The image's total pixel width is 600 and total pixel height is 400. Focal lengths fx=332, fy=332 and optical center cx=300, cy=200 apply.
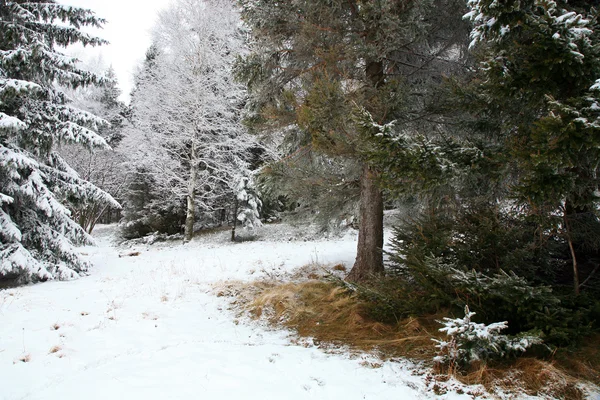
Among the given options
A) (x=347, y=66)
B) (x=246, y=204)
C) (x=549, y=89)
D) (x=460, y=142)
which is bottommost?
(x=246, y=204)

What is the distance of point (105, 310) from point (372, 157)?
5.00 meters

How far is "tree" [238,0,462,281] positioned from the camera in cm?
495

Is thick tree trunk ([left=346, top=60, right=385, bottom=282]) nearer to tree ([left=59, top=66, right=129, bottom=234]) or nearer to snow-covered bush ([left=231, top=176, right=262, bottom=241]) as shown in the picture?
snow-covered bush ([left=231, top=176, right=262, bottom=241])

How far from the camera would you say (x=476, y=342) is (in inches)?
107

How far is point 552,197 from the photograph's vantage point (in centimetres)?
300

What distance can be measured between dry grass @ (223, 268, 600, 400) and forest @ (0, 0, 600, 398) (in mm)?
93

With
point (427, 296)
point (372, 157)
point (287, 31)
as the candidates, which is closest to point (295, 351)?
point (427, 296)

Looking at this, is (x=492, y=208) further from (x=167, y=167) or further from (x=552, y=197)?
(x=167, y=167)

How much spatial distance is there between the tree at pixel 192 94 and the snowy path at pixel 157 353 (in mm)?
7323

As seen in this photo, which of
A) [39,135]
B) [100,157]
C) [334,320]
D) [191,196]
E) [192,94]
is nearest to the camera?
[334,320]

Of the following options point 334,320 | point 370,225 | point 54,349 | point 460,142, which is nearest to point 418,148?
point 460,142

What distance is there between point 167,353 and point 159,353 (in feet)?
0.33

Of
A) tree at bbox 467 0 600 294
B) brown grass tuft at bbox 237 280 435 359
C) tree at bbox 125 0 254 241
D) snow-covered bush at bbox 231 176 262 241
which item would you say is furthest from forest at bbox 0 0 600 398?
snow-covered bush at bbox 231 176 262 241

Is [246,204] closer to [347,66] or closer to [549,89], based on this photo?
[347,66]
